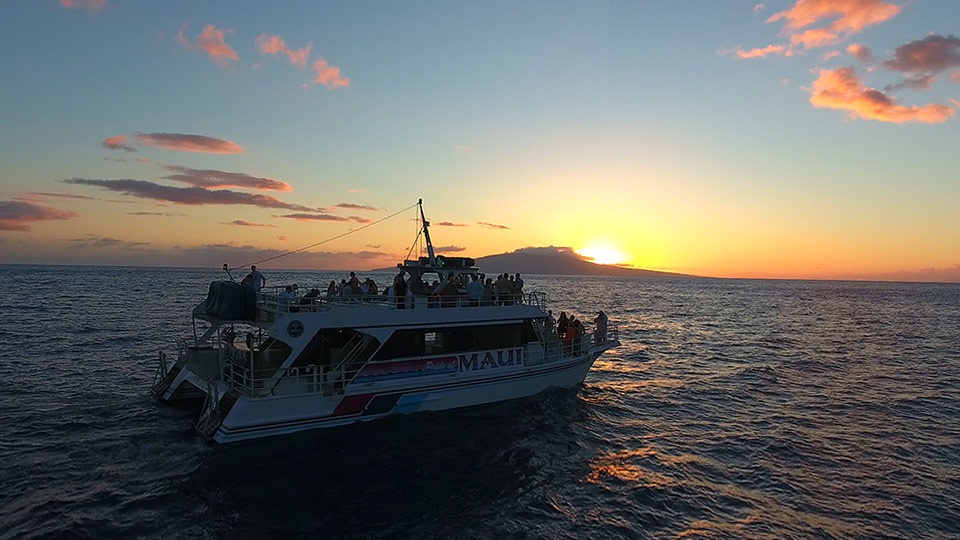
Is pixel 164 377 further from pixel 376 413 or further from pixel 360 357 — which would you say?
pixel 376 413

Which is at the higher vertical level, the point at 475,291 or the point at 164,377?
the point at 475,291

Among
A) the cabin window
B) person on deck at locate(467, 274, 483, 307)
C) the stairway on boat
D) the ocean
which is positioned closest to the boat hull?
the stairway on boat

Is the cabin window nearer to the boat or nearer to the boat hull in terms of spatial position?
the boat

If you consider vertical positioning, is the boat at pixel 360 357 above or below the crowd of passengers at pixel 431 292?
below

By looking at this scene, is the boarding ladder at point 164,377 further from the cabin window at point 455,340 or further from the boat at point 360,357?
the cabin window at point 455,340

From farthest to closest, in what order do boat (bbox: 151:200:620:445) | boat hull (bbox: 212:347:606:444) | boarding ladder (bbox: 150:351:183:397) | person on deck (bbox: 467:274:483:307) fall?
boarding ladder (bbox: 150:351:183:397) → person on deck (bbox: 467:274:483:307) → boat (bbox: 151:200:620:445) → boat hull (bbox: 212:347:606:444)

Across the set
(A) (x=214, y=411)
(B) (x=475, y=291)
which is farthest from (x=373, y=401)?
(B) (x=475, y=291)

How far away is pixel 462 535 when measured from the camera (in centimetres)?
1024

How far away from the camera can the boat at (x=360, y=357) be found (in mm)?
14695

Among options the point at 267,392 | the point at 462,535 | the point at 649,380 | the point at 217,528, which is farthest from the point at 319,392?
the point at 649,380

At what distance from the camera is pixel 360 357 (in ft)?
53.2

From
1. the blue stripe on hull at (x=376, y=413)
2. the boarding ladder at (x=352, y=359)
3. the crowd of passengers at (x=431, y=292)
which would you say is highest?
the crowd of passengers at (x=431, y=292)

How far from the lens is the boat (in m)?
14.7

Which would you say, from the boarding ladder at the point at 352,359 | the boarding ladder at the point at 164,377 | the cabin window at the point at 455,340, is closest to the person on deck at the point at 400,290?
the cabin window at the point at 455,340
